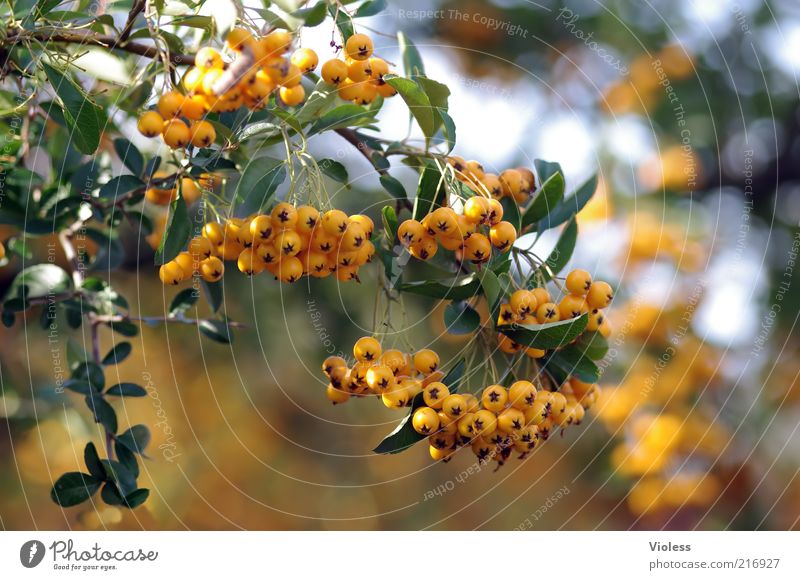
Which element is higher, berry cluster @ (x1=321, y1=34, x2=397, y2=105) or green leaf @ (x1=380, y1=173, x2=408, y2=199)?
berry cluster @ (x1=321, y1=34, x2=397, y2=105)

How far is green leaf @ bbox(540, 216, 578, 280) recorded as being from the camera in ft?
4.29

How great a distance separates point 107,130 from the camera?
159cm

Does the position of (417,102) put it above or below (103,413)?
above

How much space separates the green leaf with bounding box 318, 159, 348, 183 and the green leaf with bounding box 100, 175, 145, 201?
1.18 ft

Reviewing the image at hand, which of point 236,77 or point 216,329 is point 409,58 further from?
point 216,329

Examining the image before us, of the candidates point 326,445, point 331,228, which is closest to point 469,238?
point 331,228

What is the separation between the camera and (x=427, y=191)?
114 centimetres

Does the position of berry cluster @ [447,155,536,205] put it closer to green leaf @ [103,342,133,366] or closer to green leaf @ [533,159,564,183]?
green leaf @ [533,159,564,183]

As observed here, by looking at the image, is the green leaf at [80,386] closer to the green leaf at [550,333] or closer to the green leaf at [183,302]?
the green leaf at [183,302]

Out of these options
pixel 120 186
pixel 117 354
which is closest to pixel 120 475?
pixel 117 354

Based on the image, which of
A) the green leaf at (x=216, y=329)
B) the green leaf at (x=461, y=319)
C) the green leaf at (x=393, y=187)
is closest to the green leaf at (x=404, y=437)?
the green leaf at (x=461, y=319)

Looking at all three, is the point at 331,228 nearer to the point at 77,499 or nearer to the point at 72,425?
the point at 77,499
